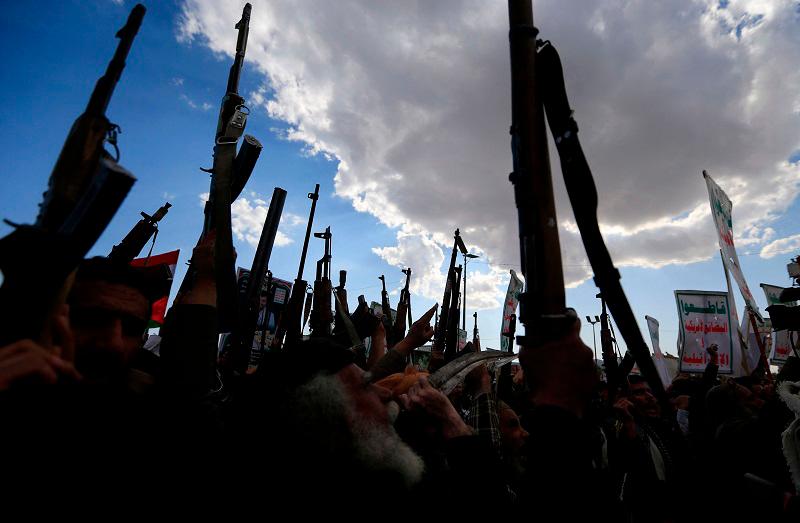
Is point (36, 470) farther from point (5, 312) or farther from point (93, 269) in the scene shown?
point (93, 269)

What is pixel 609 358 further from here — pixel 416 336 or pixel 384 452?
pixel 384 452

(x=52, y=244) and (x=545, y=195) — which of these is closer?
(x=52, y=244)

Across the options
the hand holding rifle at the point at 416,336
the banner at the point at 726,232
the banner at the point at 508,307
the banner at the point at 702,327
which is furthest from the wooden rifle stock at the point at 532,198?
the banner at the point at 508,307

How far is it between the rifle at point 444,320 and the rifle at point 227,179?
4516 mm

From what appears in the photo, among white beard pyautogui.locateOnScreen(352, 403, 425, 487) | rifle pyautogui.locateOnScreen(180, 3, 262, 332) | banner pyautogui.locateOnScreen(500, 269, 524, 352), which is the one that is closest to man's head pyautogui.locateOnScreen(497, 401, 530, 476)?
white beard pyautogui.locateOnScreen(352, 403, 425, 487)

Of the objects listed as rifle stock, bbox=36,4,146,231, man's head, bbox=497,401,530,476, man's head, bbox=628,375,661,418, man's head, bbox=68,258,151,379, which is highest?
rifle stock, bbox=36,4,146,231

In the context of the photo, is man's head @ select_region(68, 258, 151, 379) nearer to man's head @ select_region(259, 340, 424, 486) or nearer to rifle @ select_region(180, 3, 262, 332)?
rifle @ select_region(180, 3, 262, 332)

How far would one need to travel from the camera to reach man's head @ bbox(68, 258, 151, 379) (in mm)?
1511

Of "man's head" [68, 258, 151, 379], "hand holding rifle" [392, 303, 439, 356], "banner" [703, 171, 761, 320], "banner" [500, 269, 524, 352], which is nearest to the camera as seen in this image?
"man's head" [68, 258, 151, 379]

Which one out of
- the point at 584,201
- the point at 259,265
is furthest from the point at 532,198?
the point at 259,265

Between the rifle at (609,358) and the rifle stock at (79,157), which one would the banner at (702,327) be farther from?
the rifle stock at (79,157)

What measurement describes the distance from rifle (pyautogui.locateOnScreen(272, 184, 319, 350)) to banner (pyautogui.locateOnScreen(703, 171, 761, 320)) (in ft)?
22.0

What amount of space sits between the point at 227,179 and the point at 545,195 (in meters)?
2.28

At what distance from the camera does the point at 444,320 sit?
841cm
